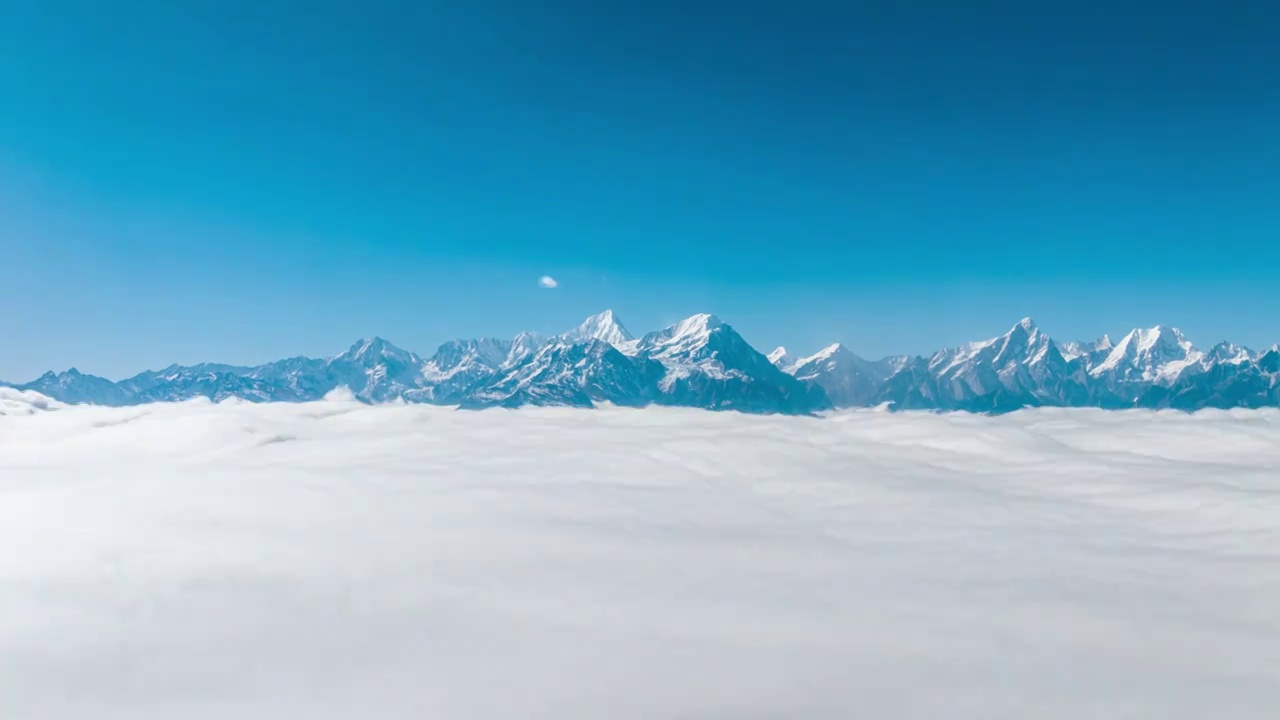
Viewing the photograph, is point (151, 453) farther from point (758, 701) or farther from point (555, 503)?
point (758, 701)

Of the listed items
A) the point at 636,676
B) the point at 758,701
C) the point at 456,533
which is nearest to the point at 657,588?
the point at 636,676

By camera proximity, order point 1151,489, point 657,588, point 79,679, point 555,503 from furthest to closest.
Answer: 1. point 1151,489
2. point 555,503
3. point 657,588
4. point 79,679

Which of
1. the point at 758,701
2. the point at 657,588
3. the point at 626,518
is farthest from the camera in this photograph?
the point at 626,518

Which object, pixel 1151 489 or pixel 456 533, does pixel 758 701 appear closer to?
pixel 456 533

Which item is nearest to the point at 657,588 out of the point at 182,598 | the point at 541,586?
the point at 541,586

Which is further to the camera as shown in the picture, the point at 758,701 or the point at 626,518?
the point at 626,518

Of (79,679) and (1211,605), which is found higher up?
(1211,605)
